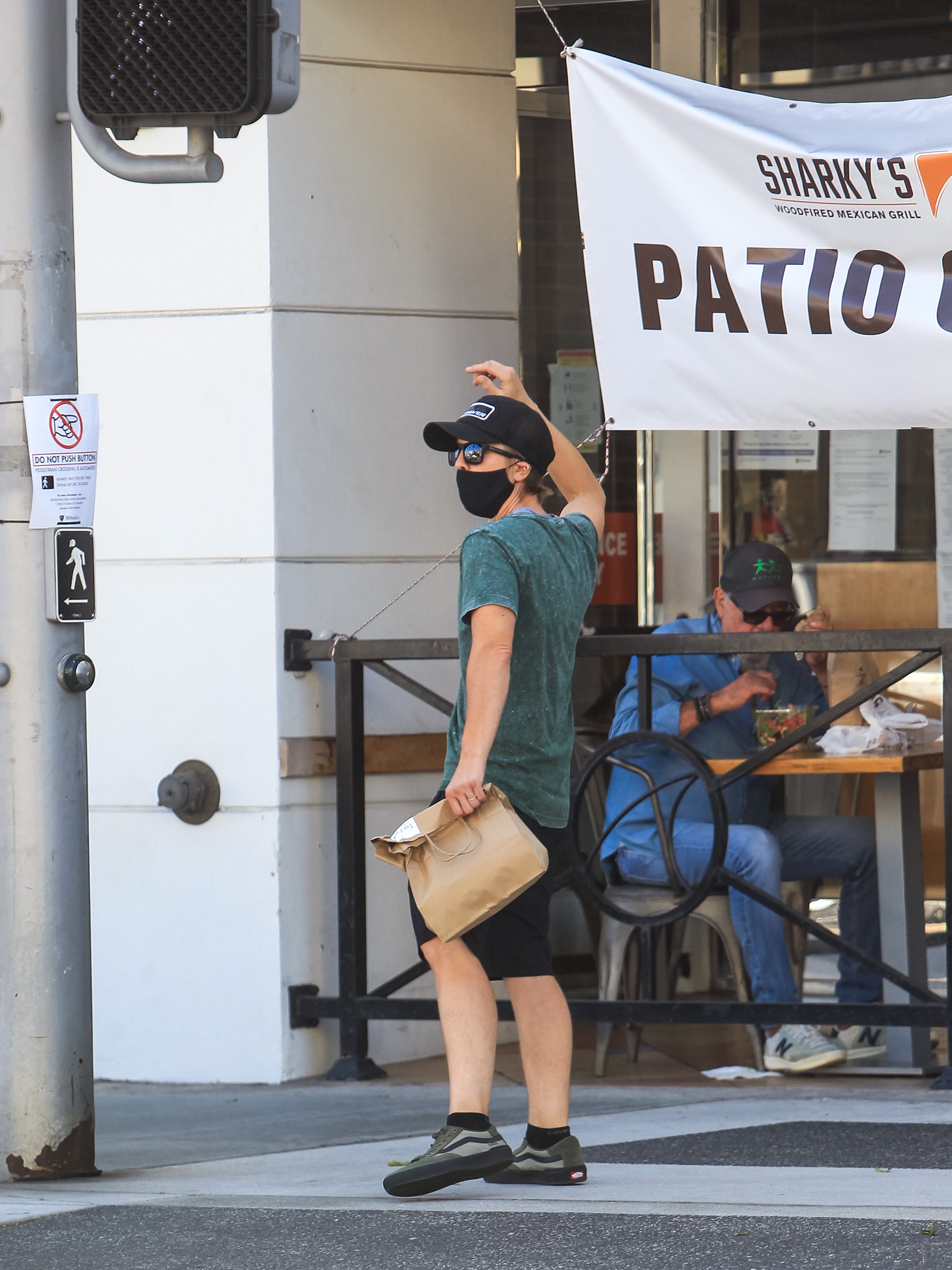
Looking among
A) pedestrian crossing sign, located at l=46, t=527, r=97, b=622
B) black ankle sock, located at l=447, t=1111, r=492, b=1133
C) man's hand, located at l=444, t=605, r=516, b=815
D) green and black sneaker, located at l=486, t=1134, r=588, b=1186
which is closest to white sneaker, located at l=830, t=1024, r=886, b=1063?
green and black sneaker, located at l=486, t=1134, r=588, b=1186

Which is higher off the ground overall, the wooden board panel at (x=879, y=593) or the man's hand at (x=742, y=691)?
the wooden board panel at (x=879, y=593)

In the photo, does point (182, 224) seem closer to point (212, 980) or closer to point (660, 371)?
point (660, 371)

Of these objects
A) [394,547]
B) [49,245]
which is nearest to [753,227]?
[394,547]

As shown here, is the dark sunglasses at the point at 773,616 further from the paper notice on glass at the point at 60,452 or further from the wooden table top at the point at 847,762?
the paper notice on glass at the point at 60,452

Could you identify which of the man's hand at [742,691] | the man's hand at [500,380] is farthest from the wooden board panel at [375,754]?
the man's hand at [500,380]

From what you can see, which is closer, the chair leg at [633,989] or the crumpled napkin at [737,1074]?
the crumpled napkin at [737,1074]

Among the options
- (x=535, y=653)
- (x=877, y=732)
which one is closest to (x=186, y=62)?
(x=535, y=653)

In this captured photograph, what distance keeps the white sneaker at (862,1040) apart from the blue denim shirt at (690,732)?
0.69 meters

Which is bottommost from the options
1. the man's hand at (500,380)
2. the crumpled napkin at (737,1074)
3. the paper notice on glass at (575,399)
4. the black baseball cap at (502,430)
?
the crumpled napkin at (737,1074)

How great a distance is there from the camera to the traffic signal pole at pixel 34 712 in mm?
4918

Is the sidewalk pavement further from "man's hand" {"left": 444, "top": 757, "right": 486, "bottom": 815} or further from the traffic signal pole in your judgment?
"man's hand" {"left": 444, "top": 757, "right": 486, "bottom": 815}

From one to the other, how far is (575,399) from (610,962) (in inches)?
86.9

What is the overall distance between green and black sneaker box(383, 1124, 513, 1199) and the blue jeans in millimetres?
1820

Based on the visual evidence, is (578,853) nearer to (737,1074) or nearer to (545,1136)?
(737,1074)
